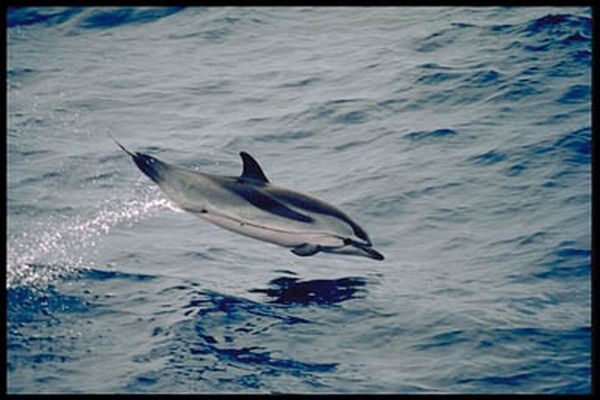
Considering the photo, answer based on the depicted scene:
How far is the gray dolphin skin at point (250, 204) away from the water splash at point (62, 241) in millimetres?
2279

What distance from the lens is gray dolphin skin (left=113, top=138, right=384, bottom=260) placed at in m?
9.57

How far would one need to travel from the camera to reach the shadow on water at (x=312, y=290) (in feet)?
33.5

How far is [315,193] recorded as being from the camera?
1353 cm

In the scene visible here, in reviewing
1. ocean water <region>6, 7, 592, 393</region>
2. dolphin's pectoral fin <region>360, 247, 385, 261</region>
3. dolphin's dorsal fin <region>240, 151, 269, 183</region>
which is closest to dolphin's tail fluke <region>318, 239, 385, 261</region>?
dolphin's pectoral fin <region>360, 247, 385, 261</region>

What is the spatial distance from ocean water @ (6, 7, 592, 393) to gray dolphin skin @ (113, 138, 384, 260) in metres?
0.87

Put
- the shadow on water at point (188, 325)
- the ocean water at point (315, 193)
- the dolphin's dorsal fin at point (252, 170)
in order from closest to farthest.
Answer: the shadow on water at point (188, 325)
the ocean water at point (315, 193)
the dolphin's dorsal fin at point (252, 170)

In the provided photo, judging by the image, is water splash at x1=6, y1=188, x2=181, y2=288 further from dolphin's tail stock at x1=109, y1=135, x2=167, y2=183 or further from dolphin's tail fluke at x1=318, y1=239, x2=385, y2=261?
dolphin's tail fluke at x1=318, y1=239, x2=385, y2=261

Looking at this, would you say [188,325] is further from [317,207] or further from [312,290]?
[317,207]

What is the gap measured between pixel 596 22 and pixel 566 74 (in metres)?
1.96

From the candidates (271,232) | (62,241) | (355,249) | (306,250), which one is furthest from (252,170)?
(62,241)

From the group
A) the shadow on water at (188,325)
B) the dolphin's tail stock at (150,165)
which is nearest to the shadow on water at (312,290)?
the shadow on water at (188,325)

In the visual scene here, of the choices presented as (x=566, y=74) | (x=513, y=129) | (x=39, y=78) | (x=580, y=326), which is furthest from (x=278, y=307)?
(x=39, y=78)

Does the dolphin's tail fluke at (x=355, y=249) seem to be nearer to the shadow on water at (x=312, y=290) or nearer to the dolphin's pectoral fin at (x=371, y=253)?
the dolphin's pectoral fin at (x=371, y=253)

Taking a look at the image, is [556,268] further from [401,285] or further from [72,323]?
[72,323]
